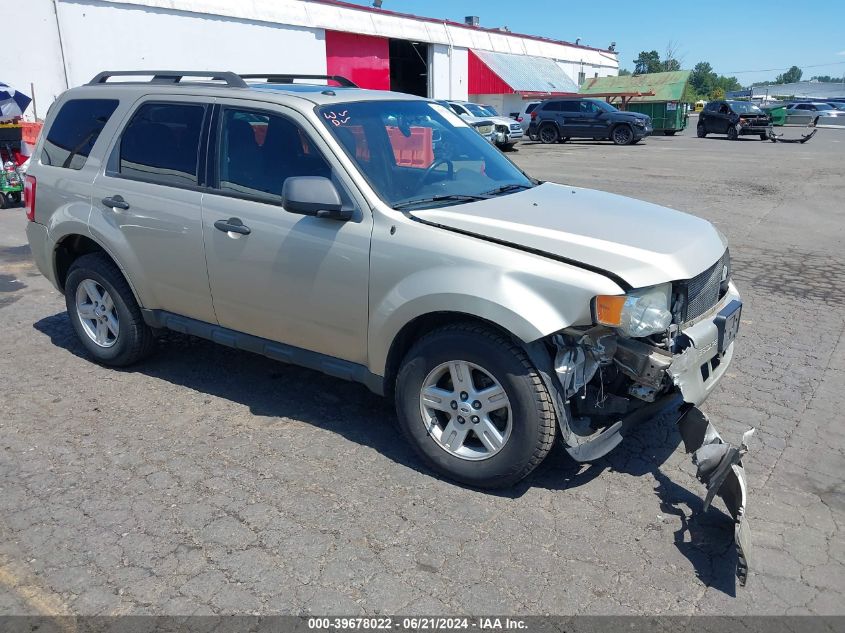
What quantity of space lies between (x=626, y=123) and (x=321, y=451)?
2775 centimetres

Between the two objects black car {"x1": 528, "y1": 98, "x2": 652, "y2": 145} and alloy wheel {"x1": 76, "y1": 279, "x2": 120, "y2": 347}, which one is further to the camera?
black car {"x1": 528, "y1": 98, "x2": 652, "y2": 145}

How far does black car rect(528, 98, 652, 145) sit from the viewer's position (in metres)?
29.1

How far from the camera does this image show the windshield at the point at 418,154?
402 centimetres

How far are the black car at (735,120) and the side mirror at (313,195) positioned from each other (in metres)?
32.3

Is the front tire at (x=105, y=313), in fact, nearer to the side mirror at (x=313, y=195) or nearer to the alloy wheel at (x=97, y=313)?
the alloy wheel at (x=97, y=313)

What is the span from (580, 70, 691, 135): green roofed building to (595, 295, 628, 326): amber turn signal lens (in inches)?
1388

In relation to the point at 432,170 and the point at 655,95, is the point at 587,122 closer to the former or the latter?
the point at 655,95

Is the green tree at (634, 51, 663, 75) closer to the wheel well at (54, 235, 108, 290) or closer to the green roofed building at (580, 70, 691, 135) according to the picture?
the green roofed building at (580, 70, 691, 135)

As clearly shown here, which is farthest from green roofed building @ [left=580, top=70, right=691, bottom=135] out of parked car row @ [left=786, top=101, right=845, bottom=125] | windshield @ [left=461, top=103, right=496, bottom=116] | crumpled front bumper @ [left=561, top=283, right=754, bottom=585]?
crumpled front bumper @ [left=561, top=283, right=754, bottom=585]

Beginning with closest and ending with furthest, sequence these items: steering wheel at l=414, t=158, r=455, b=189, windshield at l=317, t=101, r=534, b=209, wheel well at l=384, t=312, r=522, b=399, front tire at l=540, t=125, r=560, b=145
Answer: wheel well at l=384, t=312, r=522, b=399 → windshield at l=317, t=101, r=534, b=209 → steering wheel at l=414, t=158, r=455, b=189 → front tire at l=540, t=125, r=560, b=145

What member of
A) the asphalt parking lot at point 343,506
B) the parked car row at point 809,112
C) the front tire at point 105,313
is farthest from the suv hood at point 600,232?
the parked car row at point 809,112

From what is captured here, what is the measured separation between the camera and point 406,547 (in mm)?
3264

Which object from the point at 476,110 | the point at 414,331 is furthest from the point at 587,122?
the point at 414,331

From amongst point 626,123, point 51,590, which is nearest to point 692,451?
point 51,590
